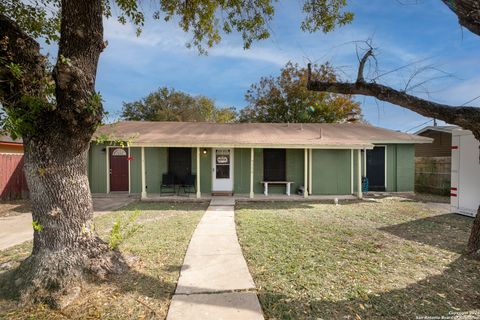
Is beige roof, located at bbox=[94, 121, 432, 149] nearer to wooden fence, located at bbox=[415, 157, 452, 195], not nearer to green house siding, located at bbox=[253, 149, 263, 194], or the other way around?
green house siding, located at bbox=[253, 149, 263, 194]

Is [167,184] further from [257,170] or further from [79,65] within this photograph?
[79,65]

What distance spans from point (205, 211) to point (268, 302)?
5.15m

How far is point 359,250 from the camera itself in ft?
14.7

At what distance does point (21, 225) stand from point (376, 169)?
519 inches

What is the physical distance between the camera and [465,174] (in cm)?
681

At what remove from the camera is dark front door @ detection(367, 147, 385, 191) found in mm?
11500

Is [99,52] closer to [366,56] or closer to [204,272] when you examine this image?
[204,272]

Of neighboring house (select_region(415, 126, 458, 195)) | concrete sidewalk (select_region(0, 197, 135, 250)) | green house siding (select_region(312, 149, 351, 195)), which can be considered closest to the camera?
concrete sidewalk (select_region(0, 197, 135, 250))

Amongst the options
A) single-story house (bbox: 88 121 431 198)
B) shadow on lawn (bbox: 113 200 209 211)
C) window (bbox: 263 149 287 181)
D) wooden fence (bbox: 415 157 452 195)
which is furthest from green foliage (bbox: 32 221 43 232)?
wooden fence (bbox: 415 157 452 195)

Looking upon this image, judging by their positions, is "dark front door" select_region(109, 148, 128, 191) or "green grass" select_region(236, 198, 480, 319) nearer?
"green grass" select_region(236, 198, 480, 319)

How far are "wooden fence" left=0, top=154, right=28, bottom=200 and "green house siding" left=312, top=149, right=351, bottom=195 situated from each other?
1212 cm

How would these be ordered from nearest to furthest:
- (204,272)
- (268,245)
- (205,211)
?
1. (204,272)
2. (268,245)
3. (205,211)

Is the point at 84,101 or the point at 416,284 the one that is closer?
the point at 84,101

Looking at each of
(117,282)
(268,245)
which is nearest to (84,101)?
(117,282)
